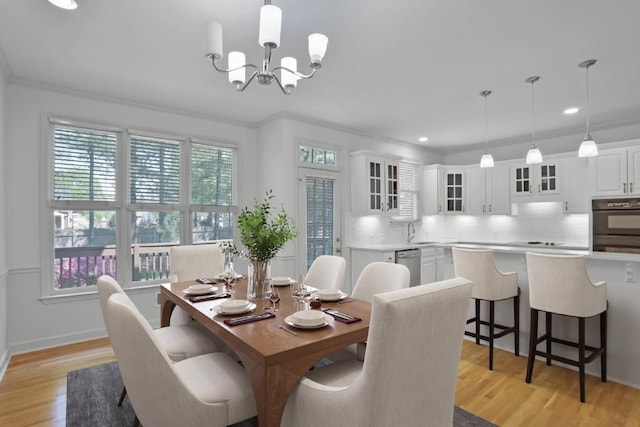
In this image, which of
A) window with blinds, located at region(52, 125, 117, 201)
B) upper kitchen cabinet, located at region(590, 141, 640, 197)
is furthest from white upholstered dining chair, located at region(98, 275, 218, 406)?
upper kitchen cabinet, located at region(590, 141, 640, 197)

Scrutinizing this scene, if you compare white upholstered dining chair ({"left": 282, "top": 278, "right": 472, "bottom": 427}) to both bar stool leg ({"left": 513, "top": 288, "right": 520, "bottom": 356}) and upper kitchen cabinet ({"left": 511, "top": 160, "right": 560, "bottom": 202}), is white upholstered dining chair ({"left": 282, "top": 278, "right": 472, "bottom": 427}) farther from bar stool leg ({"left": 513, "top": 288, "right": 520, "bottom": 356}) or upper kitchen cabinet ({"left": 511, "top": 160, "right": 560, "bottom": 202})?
upper kitchen cabinet ({"left": 511, "top": 160, "right": 560, "bottom": 202})

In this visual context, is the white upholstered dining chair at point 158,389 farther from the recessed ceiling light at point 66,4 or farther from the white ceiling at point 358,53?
the white ceiling at point 358,53

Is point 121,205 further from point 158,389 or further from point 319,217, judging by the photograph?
point 158,389

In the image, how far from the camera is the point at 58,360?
314cm

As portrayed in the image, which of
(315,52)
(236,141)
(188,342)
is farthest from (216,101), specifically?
(188,342)

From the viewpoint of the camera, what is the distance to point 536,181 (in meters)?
5.39

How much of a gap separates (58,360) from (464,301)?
3.62 metres

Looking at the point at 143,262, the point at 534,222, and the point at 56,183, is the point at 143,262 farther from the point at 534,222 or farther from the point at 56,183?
the point at 534,222

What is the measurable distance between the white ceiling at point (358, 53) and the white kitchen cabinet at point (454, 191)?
191 cm

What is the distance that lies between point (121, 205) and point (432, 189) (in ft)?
16.2

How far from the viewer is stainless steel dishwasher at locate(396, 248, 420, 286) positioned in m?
5.05

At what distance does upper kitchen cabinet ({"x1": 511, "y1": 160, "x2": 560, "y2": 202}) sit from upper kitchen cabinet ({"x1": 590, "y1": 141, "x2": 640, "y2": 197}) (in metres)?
1.31

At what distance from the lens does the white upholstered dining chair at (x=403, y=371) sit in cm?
116

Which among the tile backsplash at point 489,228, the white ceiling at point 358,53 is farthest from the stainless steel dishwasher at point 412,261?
the white ceiling at point 358,53
